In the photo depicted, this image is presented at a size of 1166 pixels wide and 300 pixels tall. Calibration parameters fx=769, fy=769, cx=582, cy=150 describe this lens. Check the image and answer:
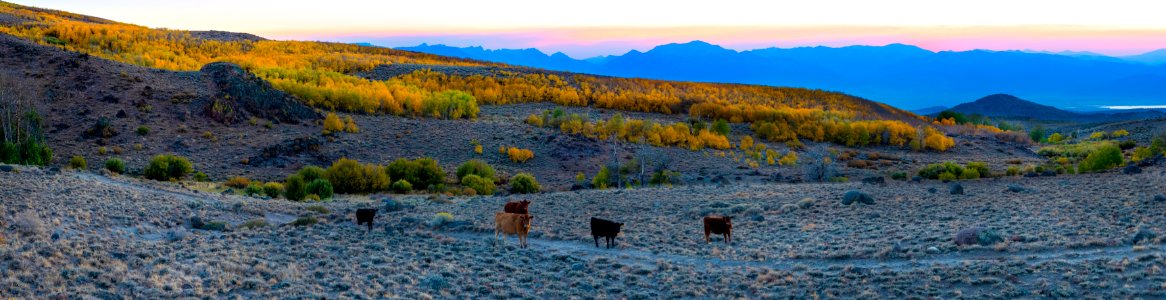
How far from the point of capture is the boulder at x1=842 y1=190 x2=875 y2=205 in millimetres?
22812

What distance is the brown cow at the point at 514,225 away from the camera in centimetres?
1757

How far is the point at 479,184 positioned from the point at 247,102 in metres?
23.6

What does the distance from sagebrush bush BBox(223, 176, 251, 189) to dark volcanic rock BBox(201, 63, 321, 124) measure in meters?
14.1

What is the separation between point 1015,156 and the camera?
5738 centimetres

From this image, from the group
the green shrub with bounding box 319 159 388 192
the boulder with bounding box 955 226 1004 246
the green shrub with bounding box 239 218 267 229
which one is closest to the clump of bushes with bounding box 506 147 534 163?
the green shrub with bounding box 319 159 388 192

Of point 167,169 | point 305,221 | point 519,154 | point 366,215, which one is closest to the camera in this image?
point 366,215

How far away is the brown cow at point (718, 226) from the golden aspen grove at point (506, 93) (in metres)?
35.5

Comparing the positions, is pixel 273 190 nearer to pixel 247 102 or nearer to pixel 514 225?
pixel 514 225

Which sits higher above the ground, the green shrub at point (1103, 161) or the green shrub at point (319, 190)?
the green shrub at point (1103, 161)

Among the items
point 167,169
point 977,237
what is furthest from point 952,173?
point 167,169

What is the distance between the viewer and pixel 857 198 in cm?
2300

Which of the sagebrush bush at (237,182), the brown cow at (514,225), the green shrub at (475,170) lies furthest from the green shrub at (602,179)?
the brown cow at (514,225)

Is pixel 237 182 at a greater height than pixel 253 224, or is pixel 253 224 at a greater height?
pixel 253 224

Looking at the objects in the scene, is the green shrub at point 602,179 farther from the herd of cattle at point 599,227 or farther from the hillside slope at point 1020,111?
the hillside slope at point 1020,111
